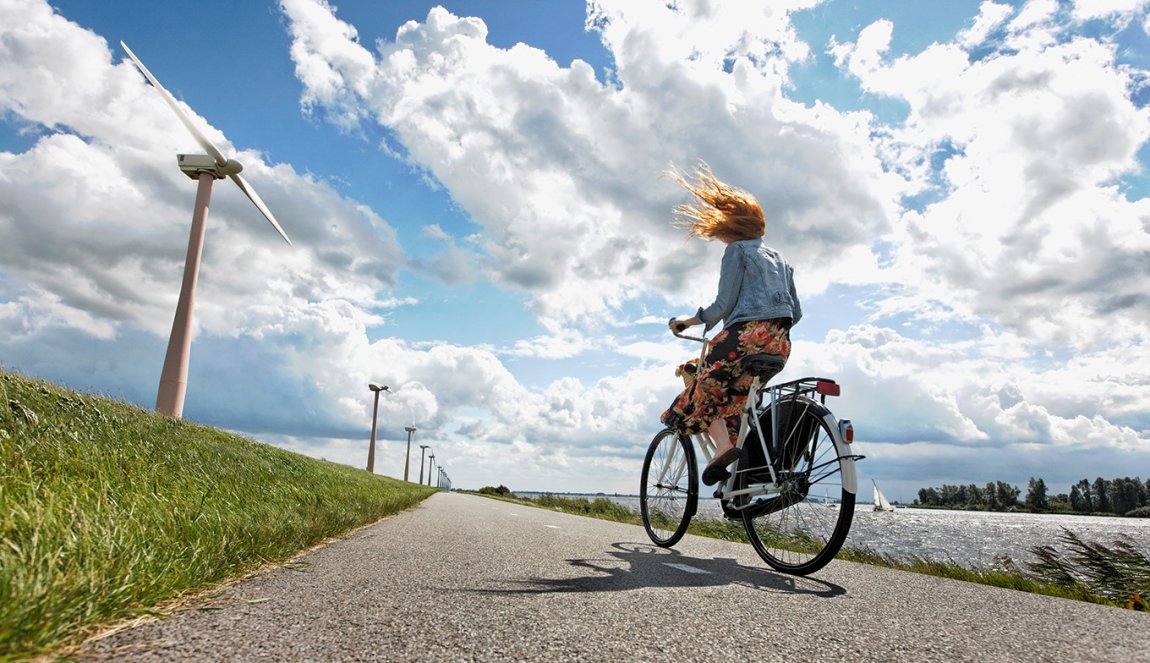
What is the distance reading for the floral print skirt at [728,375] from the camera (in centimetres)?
489

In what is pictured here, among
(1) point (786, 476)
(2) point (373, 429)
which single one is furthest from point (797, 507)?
(2) point (373, 429)

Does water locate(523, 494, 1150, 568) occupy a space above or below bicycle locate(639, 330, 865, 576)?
below

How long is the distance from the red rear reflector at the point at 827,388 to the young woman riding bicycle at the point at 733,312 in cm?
54

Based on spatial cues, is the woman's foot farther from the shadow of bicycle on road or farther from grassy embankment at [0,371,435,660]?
grassy embankment at [0,371,435,660]

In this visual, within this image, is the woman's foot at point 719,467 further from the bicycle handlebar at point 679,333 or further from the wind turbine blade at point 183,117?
the wind turbine blade at point 183,117

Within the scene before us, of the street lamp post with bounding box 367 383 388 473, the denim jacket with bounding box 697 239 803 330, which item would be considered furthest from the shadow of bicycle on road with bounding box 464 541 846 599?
the street lamp post with bounding box 367 383 388 473

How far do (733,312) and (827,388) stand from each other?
0.93m

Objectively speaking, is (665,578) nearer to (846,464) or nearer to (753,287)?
(846,464)

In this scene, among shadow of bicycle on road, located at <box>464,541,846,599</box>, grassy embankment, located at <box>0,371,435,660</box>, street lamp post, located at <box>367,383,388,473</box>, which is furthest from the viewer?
street lamp post, located at <box>367,383,388,473</box>

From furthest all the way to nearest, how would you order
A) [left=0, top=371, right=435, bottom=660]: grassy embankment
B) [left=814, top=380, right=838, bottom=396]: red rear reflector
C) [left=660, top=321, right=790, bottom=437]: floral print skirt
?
[left=660, top=321, right=790, bottom=437]: floral print skirt → [left=814, top=380, right=838, bottom=396]: red rear reflector → [left=0, top=371, right=435, bottom=660]: grassy embankment

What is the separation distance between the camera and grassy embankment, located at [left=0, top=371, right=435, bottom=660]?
1809 millimetres

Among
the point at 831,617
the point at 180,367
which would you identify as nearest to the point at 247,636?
the point at 831,617

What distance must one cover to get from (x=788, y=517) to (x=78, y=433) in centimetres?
542

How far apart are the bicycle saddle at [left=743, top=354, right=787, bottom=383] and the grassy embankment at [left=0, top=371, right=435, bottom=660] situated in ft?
11.2
